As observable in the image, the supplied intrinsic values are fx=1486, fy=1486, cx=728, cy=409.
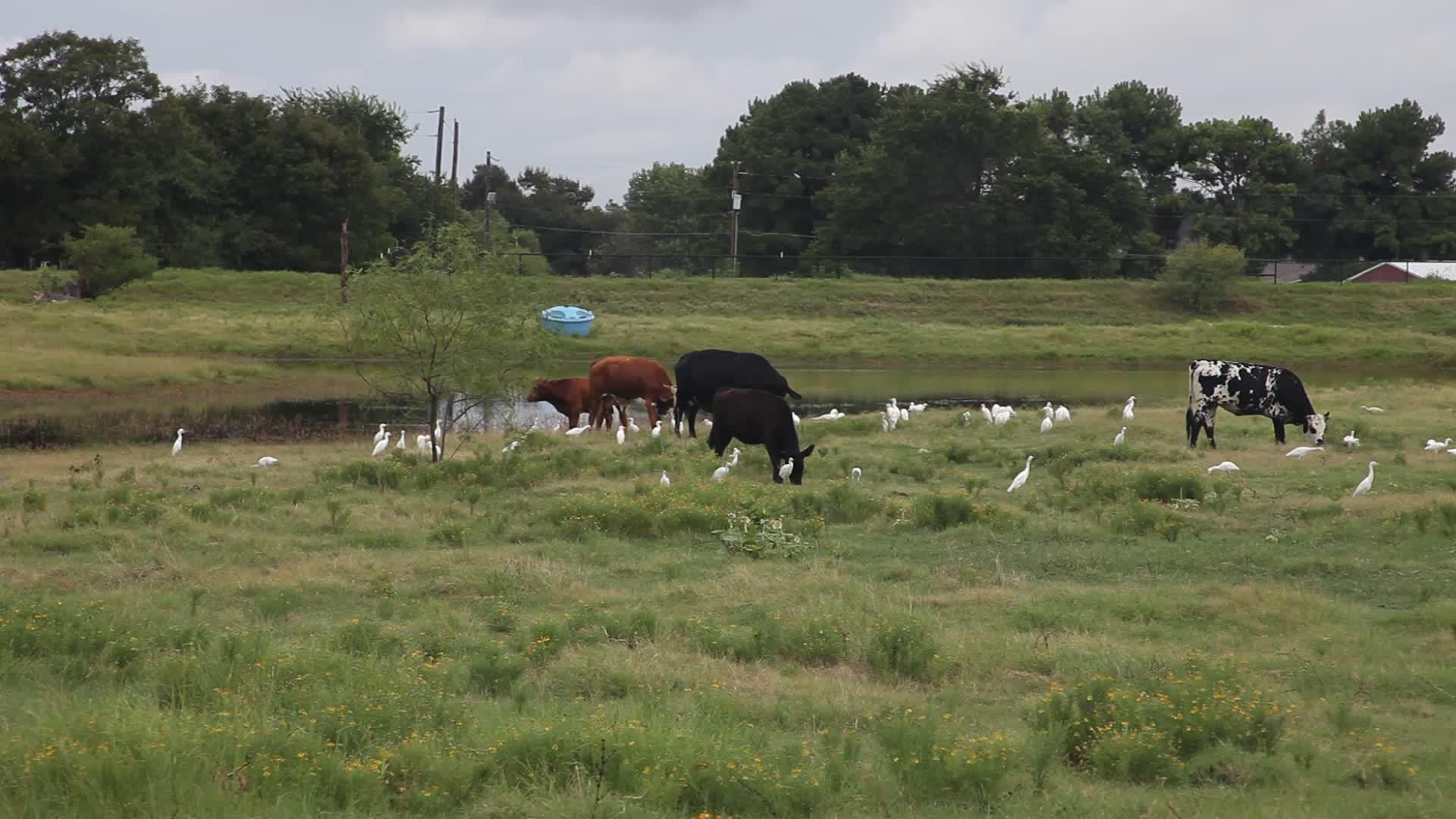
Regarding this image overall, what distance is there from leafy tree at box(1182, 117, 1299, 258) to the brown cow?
56.8 m

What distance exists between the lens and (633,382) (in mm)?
28375

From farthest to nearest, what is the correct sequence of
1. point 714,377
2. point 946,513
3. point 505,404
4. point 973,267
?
point 973,267 → point 505,404 → point 714,377 → point 946,513

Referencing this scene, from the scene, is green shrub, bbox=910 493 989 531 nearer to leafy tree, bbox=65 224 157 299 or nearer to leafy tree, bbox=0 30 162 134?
leafy tree, bbox=65 224 157 299

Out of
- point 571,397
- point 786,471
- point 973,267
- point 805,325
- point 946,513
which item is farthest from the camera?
point 973,267

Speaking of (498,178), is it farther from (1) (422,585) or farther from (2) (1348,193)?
(1) (422,585)

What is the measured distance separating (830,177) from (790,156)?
3980 millimetres

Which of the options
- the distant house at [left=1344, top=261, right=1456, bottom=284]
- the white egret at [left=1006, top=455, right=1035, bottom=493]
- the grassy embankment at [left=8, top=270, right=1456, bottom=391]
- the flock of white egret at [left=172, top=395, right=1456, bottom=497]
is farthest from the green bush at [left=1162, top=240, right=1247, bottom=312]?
the white egret at [left=1006, top=455, right=1035, bottom=493]

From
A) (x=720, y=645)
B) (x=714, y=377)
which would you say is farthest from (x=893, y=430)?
Answer: (x=720, y=645)

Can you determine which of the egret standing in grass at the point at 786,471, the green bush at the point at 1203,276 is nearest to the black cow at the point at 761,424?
the egret standing in grass at the point at 786,471

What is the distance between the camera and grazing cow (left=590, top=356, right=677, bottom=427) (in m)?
28.4

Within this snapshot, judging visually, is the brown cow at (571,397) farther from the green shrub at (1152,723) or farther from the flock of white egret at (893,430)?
the green shrub at (1152,723)

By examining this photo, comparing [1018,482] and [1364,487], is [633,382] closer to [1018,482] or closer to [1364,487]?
[1018,482]

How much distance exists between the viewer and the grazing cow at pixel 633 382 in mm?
28406

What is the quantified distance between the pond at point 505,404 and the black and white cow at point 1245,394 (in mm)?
10588
